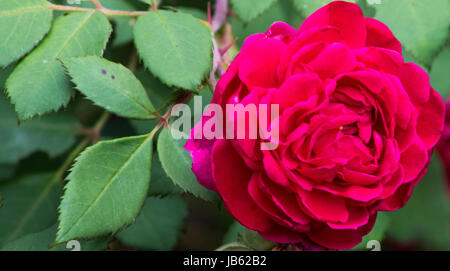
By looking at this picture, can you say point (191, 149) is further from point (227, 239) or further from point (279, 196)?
point (227, 239)

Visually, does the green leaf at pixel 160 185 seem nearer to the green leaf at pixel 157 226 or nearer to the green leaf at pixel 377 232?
the green leaf at pixel 157 226

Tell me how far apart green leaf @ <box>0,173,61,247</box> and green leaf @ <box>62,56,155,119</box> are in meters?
0.30

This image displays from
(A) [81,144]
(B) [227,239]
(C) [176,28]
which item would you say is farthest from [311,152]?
(A) [81,144]

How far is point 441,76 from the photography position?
1.15 m

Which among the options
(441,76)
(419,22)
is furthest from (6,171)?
(441,76)

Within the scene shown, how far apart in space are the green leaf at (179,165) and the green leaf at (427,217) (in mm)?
679

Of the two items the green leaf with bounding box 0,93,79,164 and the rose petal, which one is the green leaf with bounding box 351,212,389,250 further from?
the green leaf with bounding box 0,93,79,164

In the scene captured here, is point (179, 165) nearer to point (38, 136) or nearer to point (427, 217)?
point (38, 136)

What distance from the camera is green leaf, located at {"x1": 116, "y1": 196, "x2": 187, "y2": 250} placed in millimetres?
904

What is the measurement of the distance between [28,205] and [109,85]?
15.5 inches

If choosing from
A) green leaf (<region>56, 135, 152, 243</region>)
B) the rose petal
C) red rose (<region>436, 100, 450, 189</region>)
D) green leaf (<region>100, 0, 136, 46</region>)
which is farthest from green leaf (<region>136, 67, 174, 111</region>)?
red rose (<region>436, 100, 450, 189</region>)

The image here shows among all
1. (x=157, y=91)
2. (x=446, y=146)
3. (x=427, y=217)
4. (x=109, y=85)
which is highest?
(x=109, y=85)

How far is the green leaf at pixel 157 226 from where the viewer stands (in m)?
0.90

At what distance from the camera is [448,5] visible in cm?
73
